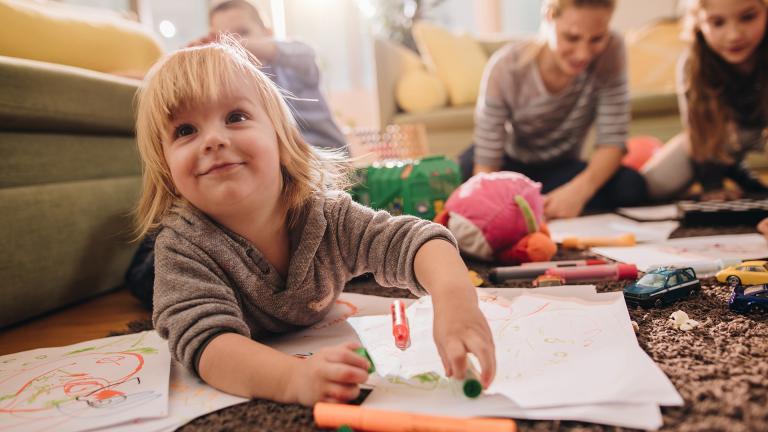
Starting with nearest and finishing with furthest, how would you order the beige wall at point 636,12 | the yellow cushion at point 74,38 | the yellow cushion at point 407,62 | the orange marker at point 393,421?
the orange marker at point 393,421 < the yellow cushion at point 74,38 < the yellow cushion at point 407,62 < the beige wall at point 636,12

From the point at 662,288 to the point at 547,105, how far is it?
0.86 metres

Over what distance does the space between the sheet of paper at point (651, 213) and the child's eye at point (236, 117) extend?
1013 millimetres

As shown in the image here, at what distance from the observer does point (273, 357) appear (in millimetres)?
476

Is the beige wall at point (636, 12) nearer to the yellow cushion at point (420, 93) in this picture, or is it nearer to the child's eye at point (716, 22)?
the yellow cushion at point (420, 93)

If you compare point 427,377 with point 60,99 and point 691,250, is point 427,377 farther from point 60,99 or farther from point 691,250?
point 60,99

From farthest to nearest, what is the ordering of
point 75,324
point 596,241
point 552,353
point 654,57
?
point 654,57 < point 596,241 < point 75,324 < point 552,353

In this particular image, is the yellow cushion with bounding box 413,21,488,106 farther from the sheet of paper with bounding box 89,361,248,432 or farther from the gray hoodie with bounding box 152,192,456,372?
the sheet of paper with bounding box 89,361,248,432

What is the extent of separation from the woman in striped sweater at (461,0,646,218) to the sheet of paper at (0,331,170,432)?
3.40ft

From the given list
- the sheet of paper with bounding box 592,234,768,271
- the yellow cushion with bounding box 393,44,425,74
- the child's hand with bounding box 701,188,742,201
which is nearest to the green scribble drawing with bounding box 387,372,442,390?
the sheet of paper with bounding box 592,234,768,271

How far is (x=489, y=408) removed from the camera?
0.42m

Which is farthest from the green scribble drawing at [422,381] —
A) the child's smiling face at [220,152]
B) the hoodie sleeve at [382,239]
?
the child's smiling face at [220,152]

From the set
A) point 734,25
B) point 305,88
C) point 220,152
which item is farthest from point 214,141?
point 734,25

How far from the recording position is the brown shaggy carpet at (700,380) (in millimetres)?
383

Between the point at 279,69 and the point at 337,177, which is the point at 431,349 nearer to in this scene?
the point at 337,177
